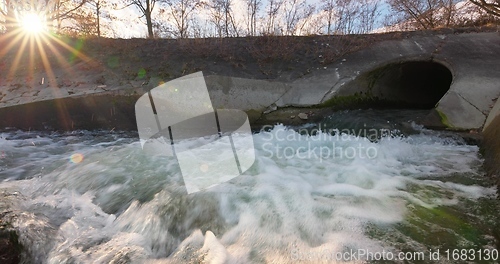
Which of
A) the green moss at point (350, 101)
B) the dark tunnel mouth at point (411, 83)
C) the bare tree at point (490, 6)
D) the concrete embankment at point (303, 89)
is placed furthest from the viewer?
the bare tree at point (490, 6)

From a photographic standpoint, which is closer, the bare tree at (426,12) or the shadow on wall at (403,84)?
the shadow on wall at (403,84)

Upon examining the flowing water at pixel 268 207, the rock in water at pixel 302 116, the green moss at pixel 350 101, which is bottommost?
the flowing water at pixel 268 207

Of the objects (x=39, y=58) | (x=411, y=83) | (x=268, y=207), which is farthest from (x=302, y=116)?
(x=39, y=58)

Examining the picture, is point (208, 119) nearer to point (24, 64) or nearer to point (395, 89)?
point (395, 89)

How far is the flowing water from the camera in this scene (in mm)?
2383

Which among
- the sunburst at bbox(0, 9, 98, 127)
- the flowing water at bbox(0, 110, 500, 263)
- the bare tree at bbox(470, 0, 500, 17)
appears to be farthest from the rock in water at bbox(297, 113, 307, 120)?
the bare tree at bbox(470, 0, 500, 17)

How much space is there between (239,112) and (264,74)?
5.42ft

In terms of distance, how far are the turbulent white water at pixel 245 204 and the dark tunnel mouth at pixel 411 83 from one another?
3.20 metres

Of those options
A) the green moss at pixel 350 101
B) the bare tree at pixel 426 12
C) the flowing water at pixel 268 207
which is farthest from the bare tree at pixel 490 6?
the flowing water at pixel 268 207

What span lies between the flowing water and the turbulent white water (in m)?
0.01

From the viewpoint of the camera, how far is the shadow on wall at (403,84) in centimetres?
761

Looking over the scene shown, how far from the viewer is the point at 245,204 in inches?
126

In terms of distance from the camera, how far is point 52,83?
7.73 metres

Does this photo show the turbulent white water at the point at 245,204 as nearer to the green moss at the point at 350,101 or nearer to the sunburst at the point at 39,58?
the green moss at the point at 350,101
